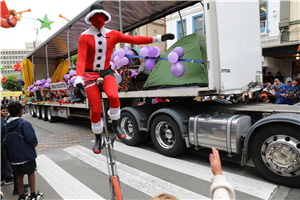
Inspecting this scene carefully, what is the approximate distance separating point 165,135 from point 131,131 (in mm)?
1335

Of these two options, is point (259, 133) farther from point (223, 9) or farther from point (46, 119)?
point (46, 119)

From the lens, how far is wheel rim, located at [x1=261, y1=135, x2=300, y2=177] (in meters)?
3.14

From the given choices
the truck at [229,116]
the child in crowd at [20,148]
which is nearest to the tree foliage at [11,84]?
the truck at [229,116]

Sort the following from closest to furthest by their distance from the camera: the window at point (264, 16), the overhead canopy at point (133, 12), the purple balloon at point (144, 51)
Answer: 1. the purple balloon at point (144, 51)
2. the overhead canopy at point (133, 12)
3. the window at point (264, 16)

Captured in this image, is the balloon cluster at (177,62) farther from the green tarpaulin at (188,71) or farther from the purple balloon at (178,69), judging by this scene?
the green tarpaulin at (188,71)

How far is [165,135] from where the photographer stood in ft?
16.6

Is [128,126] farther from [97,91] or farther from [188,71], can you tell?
[97,91]

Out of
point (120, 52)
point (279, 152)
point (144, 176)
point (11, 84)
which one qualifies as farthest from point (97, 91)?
point (11, 84)

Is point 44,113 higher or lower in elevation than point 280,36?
lower

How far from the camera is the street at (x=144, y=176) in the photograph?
3.20 meters

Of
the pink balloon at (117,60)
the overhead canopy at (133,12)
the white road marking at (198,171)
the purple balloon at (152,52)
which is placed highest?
the overhead canopy at (133,12)

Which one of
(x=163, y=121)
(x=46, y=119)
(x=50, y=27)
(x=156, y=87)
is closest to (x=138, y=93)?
(x=156, y=87)

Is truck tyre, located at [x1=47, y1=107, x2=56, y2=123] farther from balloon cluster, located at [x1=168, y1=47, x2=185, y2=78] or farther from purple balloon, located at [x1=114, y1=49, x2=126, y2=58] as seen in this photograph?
balloon cluster, located at [x1=168, y1=47, x2=185, y2=78]

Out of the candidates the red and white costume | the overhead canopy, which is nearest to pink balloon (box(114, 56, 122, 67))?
the overhead canopy
